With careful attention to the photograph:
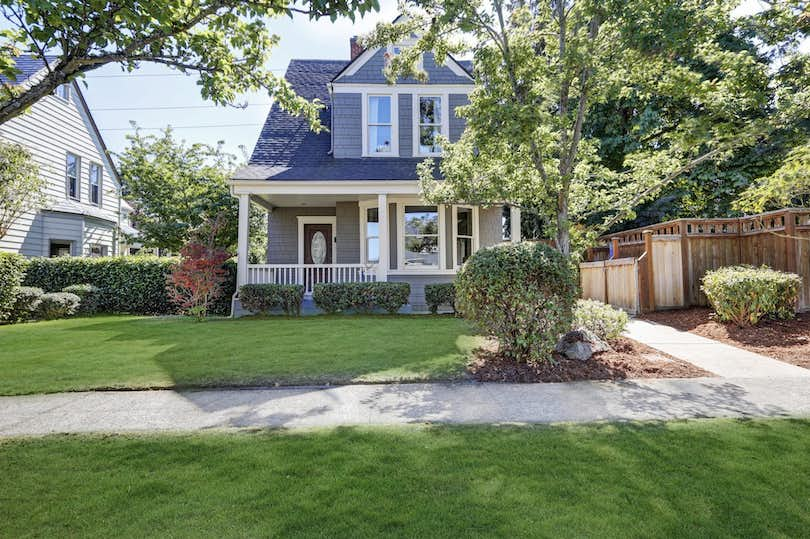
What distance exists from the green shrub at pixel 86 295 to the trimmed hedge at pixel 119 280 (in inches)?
4.2

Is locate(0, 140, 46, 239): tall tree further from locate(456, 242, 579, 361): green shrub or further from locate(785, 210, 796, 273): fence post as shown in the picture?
locate(785, 210, 796, 273): fence post

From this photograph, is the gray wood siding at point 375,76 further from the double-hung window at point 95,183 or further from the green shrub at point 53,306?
the double-hung window at point 95,183

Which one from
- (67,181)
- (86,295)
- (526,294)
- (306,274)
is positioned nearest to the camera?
(526,294)

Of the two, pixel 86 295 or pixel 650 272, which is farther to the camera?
pixel 86 295

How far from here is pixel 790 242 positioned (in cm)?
831

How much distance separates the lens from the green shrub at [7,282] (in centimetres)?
1036

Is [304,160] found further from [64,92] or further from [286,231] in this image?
[64,92]

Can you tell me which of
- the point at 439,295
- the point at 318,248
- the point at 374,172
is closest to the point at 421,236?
the point at 374,172

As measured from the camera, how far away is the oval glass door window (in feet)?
46.3

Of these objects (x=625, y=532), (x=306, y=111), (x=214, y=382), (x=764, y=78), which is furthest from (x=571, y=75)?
(x=214, y=382)

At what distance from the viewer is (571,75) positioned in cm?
625

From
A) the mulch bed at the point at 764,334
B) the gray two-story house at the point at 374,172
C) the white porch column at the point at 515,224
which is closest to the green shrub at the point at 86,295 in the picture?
the gray two-story house at the point at 374,172

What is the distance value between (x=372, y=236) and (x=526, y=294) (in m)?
8.39

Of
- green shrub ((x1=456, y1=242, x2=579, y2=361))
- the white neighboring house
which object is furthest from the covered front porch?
the white neighboring house
